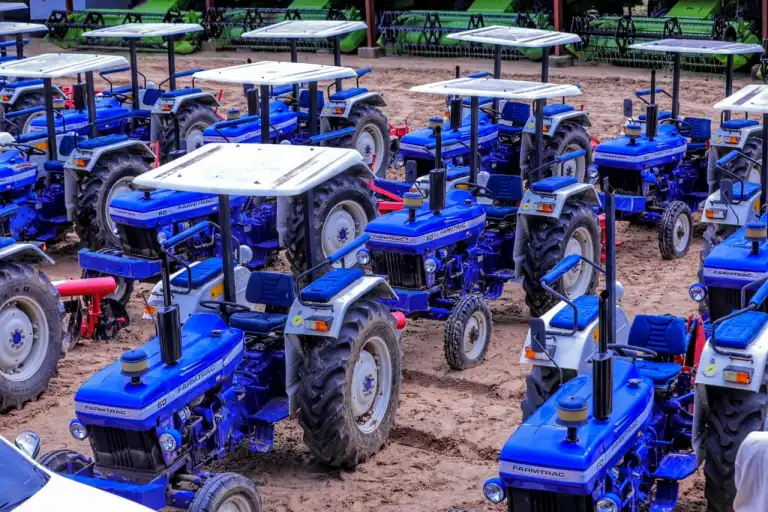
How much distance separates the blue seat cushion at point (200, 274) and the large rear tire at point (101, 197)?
3.60 m

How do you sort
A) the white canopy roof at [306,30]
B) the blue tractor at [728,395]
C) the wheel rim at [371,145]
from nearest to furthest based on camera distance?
the blue tractor at [728,395]
the white canopy roof at [306,30]
the wheel rim at [371,145]

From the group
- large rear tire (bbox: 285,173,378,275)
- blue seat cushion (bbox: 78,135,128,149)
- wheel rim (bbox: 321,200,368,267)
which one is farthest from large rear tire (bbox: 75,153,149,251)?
wheel rim (bbox: 321,200,368,267)

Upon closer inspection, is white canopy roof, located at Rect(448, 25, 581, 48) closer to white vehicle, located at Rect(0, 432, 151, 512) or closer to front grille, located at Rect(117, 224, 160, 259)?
front grille, located at Rect(117, 224, 160, 259)

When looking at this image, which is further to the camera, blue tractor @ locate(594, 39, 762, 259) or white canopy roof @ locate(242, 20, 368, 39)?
white canopy roof @ locate(242, 20, 368, 39)

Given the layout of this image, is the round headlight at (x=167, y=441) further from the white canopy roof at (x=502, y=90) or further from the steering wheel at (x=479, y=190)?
the steering wheel at (x=479, y=190)

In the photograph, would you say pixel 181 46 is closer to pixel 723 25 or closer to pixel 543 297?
pixel 723 25

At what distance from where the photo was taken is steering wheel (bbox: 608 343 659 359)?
5773mm

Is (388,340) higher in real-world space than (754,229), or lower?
lower

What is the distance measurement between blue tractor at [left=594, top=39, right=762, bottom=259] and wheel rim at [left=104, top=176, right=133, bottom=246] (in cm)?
400

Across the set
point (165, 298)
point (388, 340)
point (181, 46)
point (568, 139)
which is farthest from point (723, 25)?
point (165, 298)

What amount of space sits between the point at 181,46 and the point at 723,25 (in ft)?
31.1

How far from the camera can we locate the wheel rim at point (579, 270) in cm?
908

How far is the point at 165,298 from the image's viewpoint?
19.4 feet

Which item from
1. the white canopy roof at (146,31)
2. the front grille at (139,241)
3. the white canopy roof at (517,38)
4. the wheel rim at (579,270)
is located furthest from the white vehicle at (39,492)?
the white canopy roof at (146,31)
